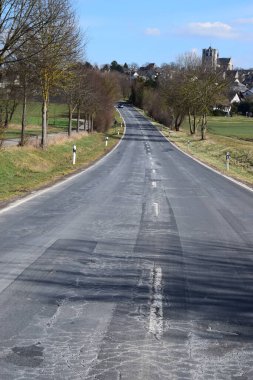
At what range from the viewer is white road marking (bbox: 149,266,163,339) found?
5.47m

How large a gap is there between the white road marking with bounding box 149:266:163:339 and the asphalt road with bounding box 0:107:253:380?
0.04 ft

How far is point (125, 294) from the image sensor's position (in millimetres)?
6637

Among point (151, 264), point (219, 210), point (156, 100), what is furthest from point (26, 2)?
point (156, 100)

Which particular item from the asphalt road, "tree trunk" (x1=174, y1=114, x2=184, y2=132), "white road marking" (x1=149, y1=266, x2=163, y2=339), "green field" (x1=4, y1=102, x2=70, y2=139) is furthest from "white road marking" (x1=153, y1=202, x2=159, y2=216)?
"tree trunk" (x1=174, y1=114, x2=184, y2=132)

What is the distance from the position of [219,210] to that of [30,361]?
411 inches

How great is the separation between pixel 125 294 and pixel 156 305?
53 centimetres

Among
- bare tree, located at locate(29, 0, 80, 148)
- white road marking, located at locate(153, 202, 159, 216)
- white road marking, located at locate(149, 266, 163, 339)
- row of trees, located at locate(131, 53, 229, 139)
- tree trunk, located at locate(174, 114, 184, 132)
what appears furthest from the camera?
tree trunk, located at locate(174, 114, 184, 132)

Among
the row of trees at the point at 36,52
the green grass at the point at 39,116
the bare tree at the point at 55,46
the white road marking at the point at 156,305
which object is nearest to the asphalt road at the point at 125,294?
the white road marking at the point at 156,305

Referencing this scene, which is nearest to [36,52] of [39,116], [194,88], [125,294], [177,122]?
[125,294]

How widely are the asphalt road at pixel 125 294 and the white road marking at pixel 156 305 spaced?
0.04ft

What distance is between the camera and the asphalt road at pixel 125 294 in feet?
15.3

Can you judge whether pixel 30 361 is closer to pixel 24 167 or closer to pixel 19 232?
pixel 19 232

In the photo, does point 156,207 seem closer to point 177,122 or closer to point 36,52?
point 36,52

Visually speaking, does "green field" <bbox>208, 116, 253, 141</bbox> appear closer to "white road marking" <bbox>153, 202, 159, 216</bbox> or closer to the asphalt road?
"white road marking" <bbox>153, 202, 159, 216</bbox>
